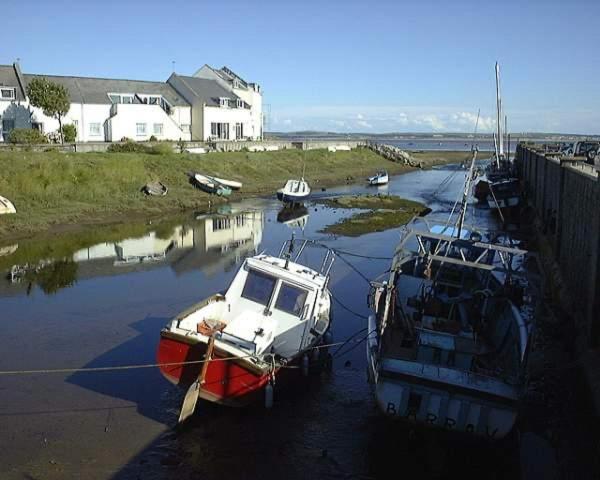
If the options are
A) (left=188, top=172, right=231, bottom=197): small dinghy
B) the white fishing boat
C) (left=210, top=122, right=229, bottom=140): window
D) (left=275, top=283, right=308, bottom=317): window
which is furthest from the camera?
(left=210, top=122, right=229, bottom=140): window

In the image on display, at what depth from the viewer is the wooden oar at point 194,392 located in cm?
1130

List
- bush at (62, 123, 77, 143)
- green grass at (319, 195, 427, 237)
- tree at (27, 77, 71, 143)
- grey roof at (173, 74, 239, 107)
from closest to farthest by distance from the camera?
green grass at (319, 195, 427, 237) < tree at (27, 77, 71, 143) < bush at (62, 123, 77, 143) < grey roof at (173, 74, 239, 107)

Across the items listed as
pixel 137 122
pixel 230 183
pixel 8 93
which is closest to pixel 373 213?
pixel 230 183

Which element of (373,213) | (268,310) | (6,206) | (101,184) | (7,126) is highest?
(7,126)

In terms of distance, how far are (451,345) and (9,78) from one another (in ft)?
166

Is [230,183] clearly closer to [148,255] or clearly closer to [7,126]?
[7,126]

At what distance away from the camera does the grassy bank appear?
3250 cm

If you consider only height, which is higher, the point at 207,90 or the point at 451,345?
the point at 207,90

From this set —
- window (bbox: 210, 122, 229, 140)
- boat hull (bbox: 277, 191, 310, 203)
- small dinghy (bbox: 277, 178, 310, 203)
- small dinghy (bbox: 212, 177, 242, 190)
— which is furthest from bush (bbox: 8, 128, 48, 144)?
window (bbox: 210, 122, 229, 140)

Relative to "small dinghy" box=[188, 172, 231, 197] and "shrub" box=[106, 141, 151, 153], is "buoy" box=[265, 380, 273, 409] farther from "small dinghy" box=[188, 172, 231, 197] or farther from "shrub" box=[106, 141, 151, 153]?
"shrub" box=[106, 141, 151, 153]

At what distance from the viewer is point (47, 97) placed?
4819 centimetres

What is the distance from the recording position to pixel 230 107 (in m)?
68.8

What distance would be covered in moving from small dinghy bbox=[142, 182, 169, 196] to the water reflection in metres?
6.64

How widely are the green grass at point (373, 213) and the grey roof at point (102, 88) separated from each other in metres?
24.9
